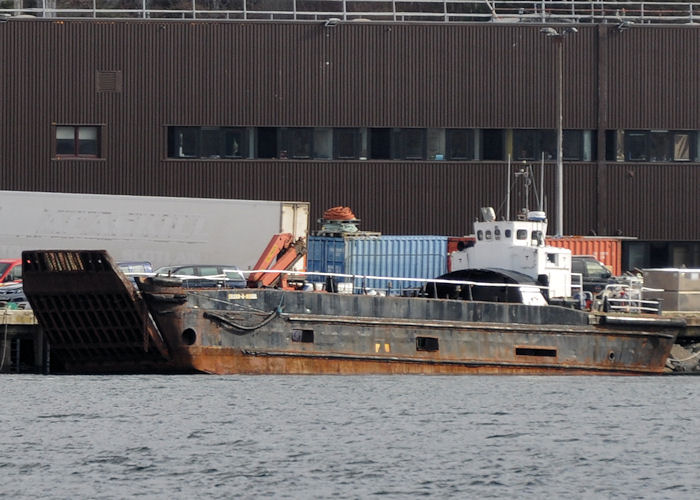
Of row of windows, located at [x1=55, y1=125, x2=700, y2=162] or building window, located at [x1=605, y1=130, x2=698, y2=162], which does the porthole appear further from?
building window, located at [x1=605, y1=130, x2=698, y2=162]

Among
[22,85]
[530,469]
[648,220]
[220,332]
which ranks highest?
[22,85]

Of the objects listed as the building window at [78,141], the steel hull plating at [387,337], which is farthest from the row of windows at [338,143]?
the steel hull plating at [387,337]

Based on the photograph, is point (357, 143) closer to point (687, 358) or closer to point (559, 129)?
point (559, 129)

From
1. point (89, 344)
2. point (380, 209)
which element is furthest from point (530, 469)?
point (380, 209)

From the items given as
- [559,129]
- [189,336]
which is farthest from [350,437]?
[559,129]

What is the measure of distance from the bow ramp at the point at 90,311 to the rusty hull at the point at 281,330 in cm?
2

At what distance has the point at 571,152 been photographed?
169ft

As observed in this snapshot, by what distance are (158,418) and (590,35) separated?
25.7m

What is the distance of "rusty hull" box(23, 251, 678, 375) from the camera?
3275 cm

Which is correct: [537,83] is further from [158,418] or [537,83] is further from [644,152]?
[158,418]

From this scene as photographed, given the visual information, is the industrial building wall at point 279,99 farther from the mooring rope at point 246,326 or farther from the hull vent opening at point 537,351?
the mooring rope at point 246,326

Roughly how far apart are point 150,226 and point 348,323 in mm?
12419

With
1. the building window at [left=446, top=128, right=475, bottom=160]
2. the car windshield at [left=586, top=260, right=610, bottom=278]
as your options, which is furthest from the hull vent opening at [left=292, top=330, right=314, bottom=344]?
the building window at [left=446, top=128, right=475, bottom=160]

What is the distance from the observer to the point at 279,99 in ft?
165
